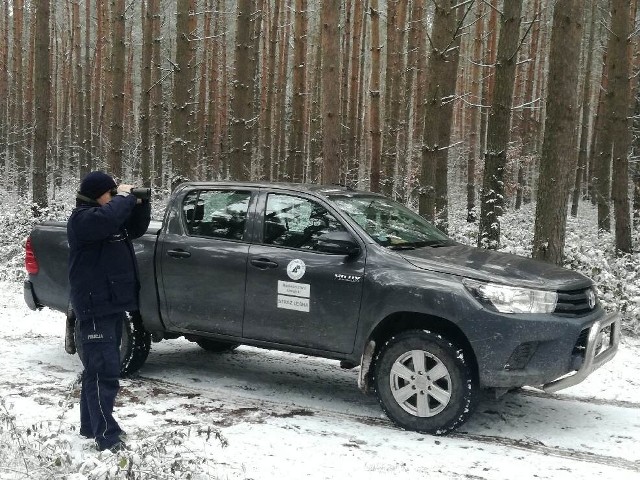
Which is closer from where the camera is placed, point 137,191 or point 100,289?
point 100,289

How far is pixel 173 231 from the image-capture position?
6227 millimetres

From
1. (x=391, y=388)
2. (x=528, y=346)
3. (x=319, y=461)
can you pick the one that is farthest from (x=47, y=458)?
(x=528, y=346)

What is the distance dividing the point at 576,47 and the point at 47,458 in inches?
288

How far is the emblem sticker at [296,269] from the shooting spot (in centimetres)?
545

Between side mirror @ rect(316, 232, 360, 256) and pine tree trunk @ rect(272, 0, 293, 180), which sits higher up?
pine tree trunk @ rect(272, 0, 293, 180)

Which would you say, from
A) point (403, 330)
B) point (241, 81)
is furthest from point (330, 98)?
point (403, 330)

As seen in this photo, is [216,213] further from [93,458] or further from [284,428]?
[93,458]

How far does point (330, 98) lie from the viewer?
12.1 m

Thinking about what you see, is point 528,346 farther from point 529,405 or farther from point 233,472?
point 233,472

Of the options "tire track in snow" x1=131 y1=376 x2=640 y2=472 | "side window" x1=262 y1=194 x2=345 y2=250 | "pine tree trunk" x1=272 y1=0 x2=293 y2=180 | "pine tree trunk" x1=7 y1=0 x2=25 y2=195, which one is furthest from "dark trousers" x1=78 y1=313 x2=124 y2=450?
"pine tree trunk" x1=272 y1=0 x2=293 y2=180

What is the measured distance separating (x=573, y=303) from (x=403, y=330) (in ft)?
4.34

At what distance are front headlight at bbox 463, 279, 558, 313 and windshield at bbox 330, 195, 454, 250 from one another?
940mm

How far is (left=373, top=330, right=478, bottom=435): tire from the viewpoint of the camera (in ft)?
15.8

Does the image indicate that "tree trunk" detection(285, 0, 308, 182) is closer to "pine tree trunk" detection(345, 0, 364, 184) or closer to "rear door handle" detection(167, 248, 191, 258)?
"pine tree trunk" detection(345, 0, 364, 184)
